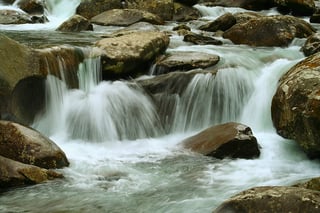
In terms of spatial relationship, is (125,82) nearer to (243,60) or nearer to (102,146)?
(102,146)

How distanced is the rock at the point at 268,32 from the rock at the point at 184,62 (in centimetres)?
247

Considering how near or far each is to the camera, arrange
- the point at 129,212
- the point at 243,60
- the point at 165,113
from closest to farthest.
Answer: the point at 129,212
the point at 165,113
the point at 243,60

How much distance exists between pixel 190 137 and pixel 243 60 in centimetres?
257

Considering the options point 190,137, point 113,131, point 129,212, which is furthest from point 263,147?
point 129,212

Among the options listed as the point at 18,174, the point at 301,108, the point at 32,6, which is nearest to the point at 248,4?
the point at 32,6

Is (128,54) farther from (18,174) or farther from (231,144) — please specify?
(18,174)

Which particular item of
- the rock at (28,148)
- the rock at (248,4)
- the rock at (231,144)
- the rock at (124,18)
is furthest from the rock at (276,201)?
the rock at (248,4)

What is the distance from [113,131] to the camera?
27.0 ft

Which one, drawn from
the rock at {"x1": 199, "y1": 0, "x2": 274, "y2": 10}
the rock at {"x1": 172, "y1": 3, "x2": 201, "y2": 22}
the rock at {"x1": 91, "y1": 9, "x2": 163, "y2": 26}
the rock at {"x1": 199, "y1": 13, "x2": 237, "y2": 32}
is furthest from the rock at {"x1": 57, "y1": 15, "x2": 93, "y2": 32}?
the rock at {"x1": 199, "y1": 0, "x2": 274, "y2": 10}

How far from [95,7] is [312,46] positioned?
355 inches

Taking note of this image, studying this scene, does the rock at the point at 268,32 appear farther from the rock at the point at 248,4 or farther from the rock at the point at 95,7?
the rock at the point at 95,7

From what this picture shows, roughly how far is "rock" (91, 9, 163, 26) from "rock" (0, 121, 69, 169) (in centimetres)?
876

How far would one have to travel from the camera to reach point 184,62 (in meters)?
9.28

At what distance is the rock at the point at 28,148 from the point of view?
20.7 ft
